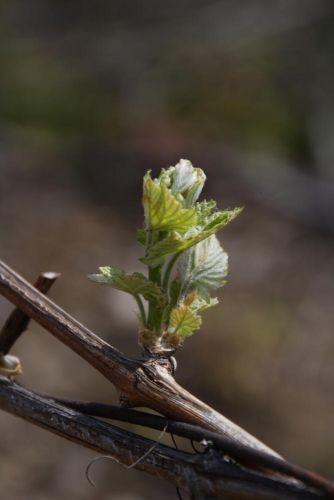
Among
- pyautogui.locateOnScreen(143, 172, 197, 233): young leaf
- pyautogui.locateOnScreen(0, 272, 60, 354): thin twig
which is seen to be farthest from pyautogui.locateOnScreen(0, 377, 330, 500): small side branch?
pyautogui.locateOnScreen(143, 172, 197, 233): young leaf

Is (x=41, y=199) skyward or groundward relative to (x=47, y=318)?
skyward

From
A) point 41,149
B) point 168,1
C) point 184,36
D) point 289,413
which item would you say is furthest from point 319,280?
point 168,1

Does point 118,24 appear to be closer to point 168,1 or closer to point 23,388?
point 168,1

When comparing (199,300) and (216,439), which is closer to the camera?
(216,439)

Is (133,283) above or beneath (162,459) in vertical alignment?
above

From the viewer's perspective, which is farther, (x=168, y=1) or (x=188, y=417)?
(x=168, y=1)

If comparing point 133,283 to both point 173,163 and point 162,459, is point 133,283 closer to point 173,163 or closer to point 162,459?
point 162,459

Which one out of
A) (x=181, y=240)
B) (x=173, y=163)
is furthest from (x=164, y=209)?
(x=173, y=163)
